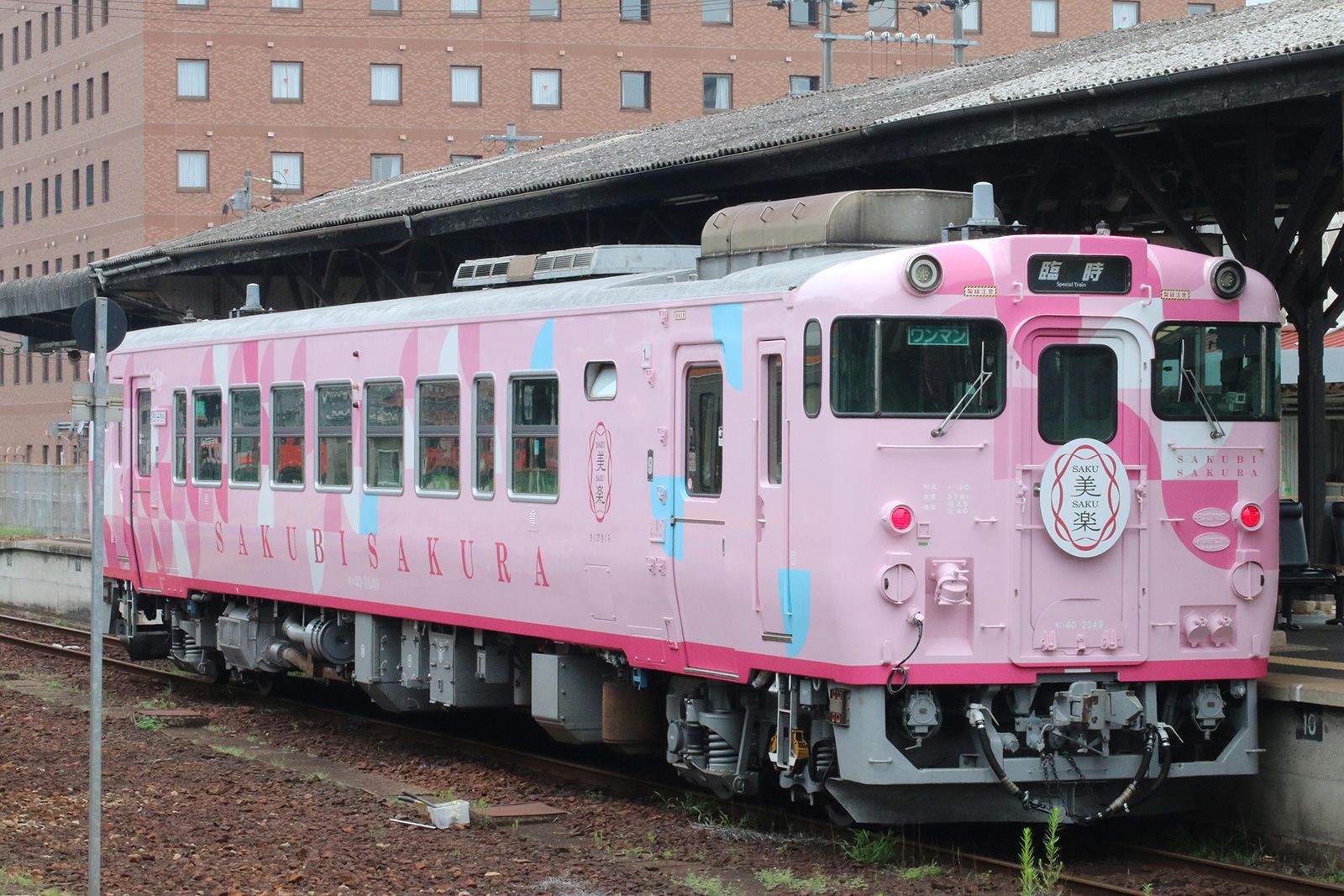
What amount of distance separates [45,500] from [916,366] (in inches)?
1105

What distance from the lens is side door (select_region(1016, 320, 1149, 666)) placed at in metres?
10.1

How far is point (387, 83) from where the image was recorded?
209 ft

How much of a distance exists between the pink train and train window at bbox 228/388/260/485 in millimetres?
4060

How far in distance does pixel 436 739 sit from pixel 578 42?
5186 centimetres

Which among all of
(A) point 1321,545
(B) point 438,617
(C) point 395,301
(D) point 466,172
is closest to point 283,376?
→ (C) point 395,301

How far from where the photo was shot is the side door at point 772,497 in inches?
405

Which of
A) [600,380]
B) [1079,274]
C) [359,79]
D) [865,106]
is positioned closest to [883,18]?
[359,79]

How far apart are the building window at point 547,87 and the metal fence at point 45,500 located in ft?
98.1

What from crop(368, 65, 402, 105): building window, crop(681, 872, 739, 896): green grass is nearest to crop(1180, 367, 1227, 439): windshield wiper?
crop(681, 872, 739, 896): green grass

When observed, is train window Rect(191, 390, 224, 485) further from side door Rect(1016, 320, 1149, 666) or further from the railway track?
side door Rect(1016, 320, 1149, 666)

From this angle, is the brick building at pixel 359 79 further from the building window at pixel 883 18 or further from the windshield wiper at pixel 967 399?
the windshield wiper at pixel 967 399

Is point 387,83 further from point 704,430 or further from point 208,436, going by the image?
point 704,430

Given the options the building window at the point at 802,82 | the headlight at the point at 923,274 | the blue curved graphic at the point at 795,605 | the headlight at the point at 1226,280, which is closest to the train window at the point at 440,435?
the blue curved graphic at the point at 795,605

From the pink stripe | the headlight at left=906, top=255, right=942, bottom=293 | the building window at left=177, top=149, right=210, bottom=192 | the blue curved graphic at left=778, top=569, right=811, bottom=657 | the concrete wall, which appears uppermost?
the building window at left=177, top=149, right=210, bottom=192
